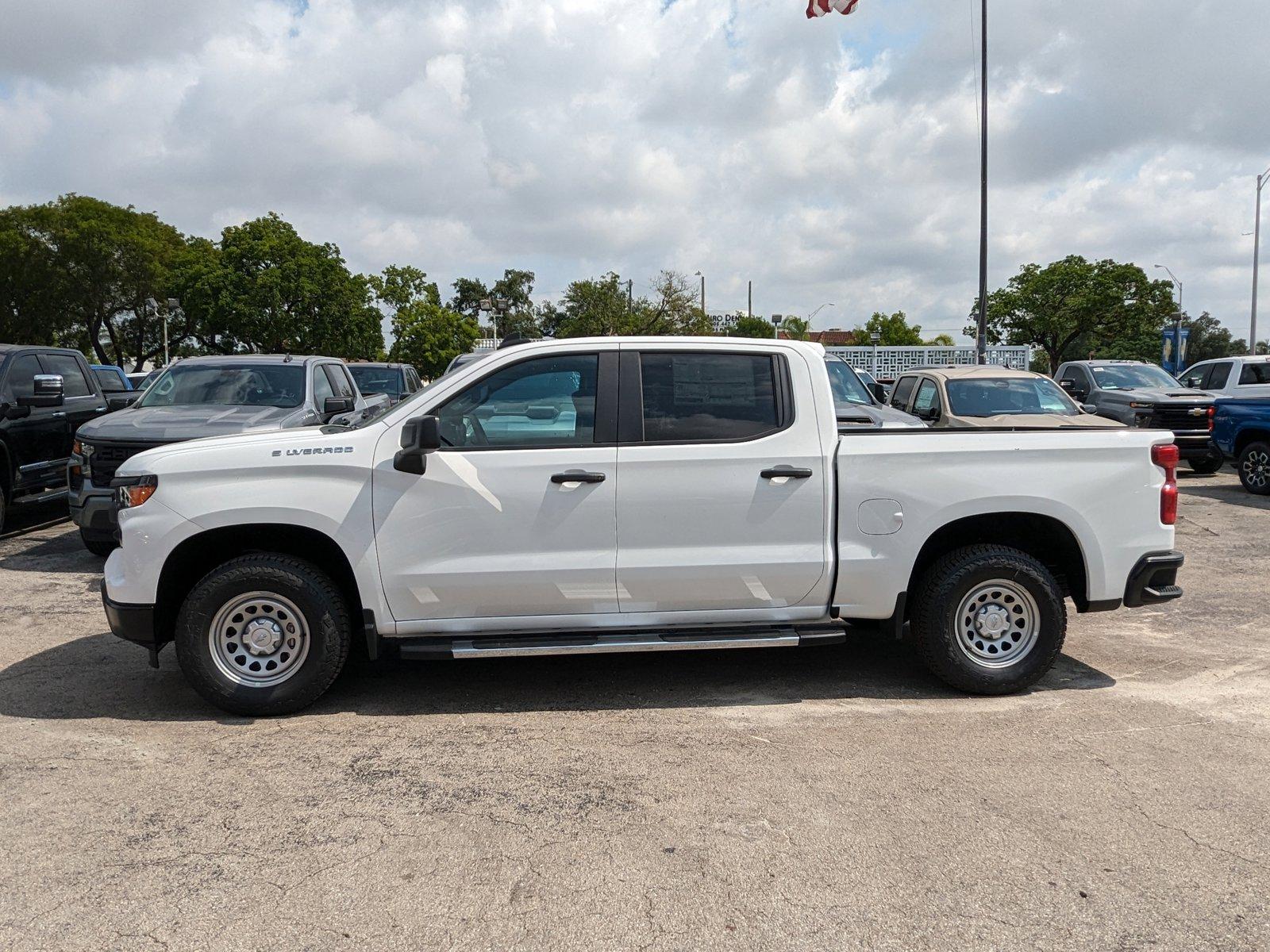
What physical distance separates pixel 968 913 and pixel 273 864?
244cm

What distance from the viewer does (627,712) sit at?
5328mm

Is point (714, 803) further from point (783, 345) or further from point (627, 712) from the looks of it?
point (783, 345)

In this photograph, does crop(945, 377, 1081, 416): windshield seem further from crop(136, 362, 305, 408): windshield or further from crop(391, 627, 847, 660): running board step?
crop(391, 627, 847, 660): running board step

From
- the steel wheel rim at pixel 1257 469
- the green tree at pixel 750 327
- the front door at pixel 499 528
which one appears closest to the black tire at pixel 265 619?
the front door at pixel 499 528

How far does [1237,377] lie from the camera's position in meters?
17.3

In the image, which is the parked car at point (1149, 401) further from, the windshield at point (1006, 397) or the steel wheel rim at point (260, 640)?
the steel wheel rim at point (260, 640)

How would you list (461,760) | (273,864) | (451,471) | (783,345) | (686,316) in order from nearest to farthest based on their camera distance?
(273,864), (461,760), (451,471), (783,345), (686,316)

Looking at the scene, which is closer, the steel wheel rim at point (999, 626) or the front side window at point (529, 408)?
the front side window at point (529, 408)

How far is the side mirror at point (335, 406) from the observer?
985 cm

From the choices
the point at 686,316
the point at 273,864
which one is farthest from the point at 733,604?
the point at 686,316

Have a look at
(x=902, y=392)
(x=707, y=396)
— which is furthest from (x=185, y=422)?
(x=902, y=392)

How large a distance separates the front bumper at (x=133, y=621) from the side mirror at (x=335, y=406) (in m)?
4.69

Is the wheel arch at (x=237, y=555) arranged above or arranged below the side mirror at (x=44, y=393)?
below

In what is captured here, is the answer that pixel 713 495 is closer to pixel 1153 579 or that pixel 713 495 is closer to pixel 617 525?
pixel 617 525
